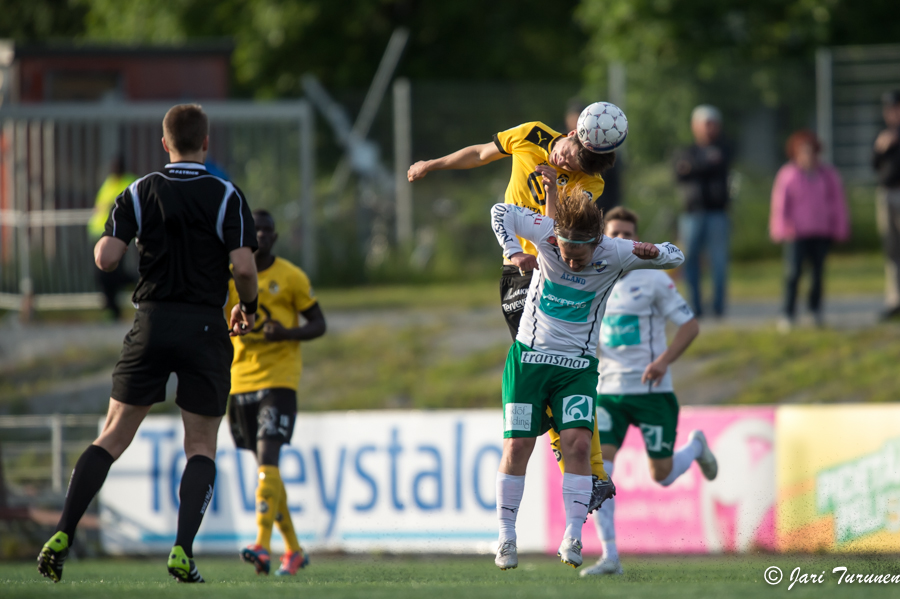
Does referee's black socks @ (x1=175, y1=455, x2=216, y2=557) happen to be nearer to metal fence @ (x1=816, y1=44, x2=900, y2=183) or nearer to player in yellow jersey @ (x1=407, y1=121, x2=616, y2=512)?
player in yellow jersey @ (x1=407, y1=121, x2=616, y2=512)

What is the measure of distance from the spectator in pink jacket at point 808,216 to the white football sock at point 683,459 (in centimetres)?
589

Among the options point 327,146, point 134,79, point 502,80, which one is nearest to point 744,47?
point 502,80

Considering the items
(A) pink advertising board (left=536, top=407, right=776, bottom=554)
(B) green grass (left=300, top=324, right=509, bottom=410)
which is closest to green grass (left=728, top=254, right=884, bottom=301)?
(B) green grass (left=300, top=324, right=509, bottom=410)

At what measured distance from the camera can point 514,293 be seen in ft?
24.2

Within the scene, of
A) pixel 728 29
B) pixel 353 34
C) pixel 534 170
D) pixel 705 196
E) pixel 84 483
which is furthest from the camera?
pixel 353 34

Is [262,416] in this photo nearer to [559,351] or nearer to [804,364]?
[559,351]

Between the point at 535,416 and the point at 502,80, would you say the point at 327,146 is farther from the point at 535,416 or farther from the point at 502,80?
the point at 535,416

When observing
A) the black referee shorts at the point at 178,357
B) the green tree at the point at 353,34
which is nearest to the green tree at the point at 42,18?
the green tree at the point at 353,34

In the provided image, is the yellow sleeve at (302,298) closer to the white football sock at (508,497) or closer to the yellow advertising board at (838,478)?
the white football sock at (508,497)

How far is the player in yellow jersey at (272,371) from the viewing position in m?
8.48

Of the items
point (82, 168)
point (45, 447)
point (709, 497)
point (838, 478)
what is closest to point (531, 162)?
point (709, 497)

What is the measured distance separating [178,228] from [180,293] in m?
0.35

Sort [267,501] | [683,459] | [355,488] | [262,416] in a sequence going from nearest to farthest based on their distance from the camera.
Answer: [267,501], [262,416], [683,459], [355,488]

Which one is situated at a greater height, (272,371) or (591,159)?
(591,159)
